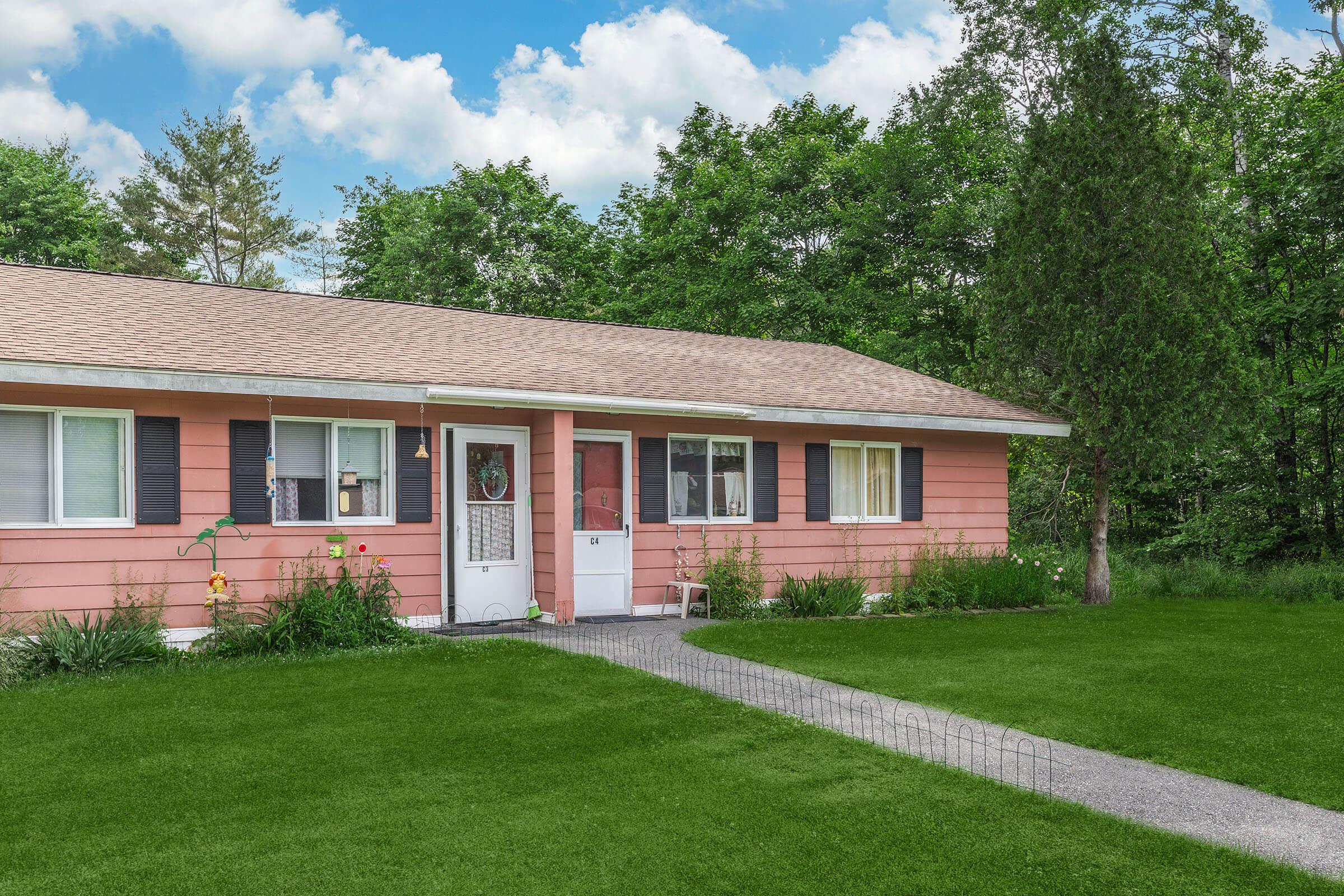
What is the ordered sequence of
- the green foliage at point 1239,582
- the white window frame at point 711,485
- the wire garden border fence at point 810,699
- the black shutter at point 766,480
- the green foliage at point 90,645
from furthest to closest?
the green foliage at point 1239,582, the black shutter at point 766,480, the white window frame at point 711,485, the green foliage at point 90,645, the wire garden border fence at point 810,699

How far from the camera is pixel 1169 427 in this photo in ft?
41.9

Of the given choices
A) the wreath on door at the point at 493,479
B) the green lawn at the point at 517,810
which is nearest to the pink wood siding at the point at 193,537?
the wreath on door at the point at 493,479

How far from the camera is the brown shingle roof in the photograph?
9.26m

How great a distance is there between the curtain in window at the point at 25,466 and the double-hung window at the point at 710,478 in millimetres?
6315

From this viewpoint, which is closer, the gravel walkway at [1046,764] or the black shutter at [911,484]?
the gravel walkway at [1046,764]

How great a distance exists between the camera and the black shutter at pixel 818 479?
41.7ft

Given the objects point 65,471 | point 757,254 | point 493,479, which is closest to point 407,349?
point 493,479

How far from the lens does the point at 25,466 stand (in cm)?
859

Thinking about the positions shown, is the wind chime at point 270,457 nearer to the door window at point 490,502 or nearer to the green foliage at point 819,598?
the door window at point 490,502

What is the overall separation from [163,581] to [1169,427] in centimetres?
1180

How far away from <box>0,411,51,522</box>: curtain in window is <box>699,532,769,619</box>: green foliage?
6746mm

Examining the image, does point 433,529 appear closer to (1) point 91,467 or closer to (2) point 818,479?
(1) point 91,467

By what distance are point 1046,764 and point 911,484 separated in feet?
26.8

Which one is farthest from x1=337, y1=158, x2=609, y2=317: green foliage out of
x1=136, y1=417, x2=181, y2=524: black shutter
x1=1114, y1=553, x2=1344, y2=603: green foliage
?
x1=136, y1=417, x2=181, y2=524: black shutter
